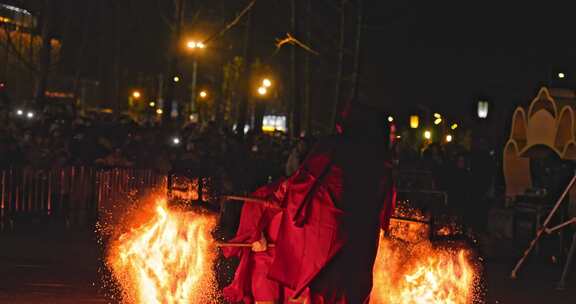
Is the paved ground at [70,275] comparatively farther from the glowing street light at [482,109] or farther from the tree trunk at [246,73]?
the glowing street light at [482,109]

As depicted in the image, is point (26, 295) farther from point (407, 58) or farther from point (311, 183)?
point (407, 58)

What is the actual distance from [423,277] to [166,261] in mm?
2510

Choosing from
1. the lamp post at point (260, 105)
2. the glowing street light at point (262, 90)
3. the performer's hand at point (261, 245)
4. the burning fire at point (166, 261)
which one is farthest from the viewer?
the glowing street light at point (262, 90)

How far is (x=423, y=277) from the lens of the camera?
9438 mm

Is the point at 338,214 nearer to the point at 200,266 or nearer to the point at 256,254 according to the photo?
the point at 256,254

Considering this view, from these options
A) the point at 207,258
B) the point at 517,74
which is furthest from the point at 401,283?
the point at 517,74

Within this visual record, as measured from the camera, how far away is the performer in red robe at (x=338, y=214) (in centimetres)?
731

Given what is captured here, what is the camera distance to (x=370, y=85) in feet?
210

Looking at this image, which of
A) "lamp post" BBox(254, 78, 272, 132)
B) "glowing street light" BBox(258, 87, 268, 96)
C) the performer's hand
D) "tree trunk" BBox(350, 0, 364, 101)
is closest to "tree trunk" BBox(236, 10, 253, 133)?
"lamp post" BBox(254, 78, 272, 132)

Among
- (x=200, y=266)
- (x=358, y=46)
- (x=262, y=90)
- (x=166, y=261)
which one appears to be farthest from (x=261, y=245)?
(x=262, y=90)

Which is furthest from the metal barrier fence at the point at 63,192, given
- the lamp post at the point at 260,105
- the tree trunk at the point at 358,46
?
the lamp post at the point at 260,105

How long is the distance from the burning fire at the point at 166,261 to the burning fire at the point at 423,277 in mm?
1854

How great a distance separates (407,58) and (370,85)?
3416mm

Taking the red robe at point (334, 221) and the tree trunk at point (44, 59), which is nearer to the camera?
the red robe at point (334, 221)
